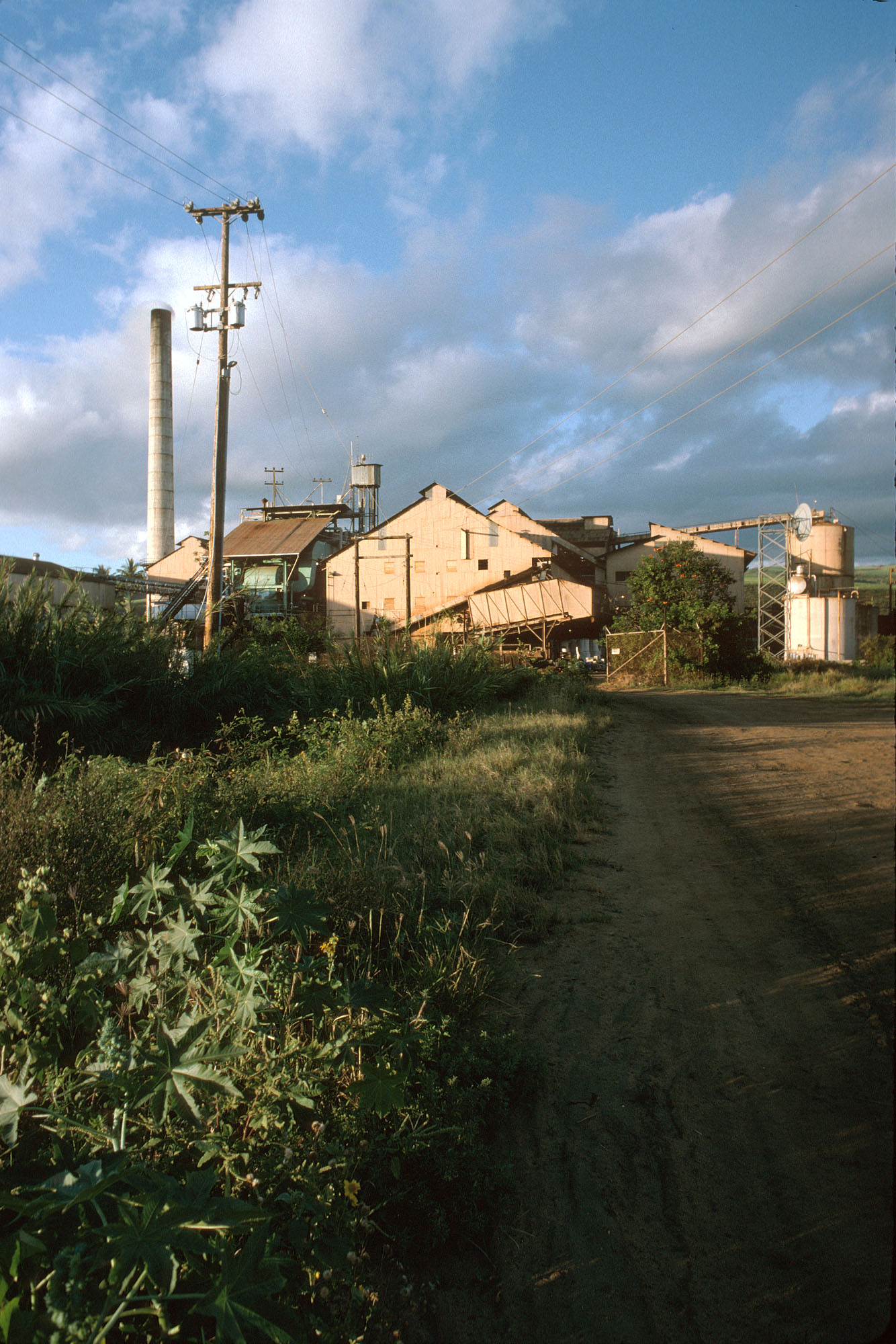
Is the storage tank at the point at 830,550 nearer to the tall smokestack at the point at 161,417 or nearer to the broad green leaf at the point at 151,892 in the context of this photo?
the tall smokestack at the point at 161,417

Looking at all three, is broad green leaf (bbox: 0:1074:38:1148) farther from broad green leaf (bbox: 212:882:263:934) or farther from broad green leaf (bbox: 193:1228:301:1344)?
broad green leaf (bbox: 212:882:263:934)

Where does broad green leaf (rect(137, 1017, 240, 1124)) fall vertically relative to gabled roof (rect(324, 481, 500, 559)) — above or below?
below

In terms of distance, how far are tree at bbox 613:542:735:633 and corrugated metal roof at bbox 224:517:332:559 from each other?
21.1 metres

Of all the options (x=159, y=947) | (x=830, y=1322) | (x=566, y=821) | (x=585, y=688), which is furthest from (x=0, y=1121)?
(x=585, y=688)

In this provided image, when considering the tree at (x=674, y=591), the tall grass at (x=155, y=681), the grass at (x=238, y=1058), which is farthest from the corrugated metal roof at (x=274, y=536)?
the grass at (x=238, y=1058)

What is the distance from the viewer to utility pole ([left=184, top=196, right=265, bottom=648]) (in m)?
16.6

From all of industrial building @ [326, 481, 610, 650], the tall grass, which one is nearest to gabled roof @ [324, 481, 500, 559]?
industrial building @ [326, 481, 610, 650]

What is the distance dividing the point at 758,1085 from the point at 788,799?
4735 millimetres

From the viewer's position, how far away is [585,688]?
63.5ft

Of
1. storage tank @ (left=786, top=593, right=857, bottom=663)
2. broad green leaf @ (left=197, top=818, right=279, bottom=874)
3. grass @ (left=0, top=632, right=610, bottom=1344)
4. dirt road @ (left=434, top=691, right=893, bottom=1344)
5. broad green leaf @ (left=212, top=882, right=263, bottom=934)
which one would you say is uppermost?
storage tank @ (left=786, top=593, right=857, bottom=663)

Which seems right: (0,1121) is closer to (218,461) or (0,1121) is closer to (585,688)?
(218,461)

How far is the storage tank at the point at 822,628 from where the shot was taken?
82.6 ft

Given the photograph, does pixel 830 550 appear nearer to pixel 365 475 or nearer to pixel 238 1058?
pixel 365 475

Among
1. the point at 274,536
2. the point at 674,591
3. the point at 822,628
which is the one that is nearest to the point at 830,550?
the point at 822,628
